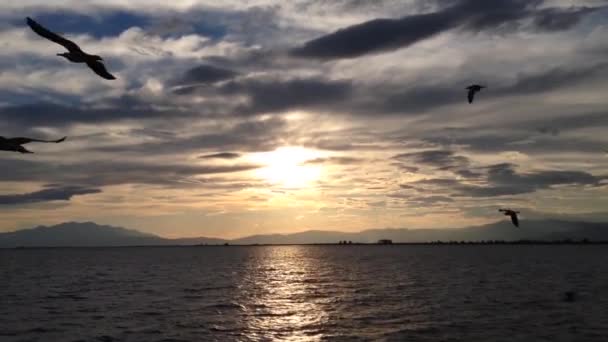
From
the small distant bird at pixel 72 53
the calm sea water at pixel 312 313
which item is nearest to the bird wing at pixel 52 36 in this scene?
the small distant bird at pixel 72 53

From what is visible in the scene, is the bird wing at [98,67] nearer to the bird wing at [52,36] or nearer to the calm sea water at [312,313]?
the bird wing at [52,36]

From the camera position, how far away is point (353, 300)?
5956cm

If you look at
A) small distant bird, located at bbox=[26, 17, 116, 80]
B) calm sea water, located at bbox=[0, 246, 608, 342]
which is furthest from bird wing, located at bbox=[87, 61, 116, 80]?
calm sea water, located at bbox=[0, 246, 608, 342]

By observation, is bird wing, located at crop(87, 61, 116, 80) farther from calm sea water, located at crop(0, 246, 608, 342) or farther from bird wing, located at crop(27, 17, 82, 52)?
calm sea water, located at crop(0, 246, 608, 342)

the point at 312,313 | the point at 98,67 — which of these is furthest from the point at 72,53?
the point at 312,313

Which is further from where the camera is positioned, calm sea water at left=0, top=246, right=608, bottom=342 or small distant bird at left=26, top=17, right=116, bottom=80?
calm sea water at left=0, top=246, right=608, bottom=342

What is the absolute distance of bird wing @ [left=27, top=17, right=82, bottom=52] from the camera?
16125mm

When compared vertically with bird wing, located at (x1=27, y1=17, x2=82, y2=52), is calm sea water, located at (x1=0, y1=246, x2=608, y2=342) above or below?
below

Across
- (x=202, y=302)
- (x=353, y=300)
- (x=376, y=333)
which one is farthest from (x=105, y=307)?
(x=376, y=333)

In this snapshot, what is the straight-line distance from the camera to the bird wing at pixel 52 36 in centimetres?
1612

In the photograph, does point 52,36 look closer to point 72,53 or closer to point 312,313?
point 72,53

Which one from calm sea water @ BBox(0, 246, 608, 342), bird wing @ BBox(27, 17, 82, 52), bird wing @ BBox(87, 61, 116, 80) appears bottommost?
calm sea water @ BBox(0, 246, 608, 342)

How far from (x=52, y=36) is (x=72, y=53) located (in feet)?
2.84

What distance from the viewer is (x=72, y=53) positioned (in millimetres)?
16141
